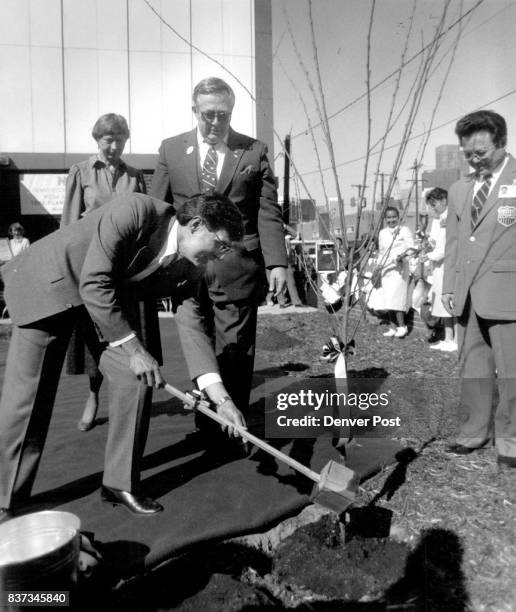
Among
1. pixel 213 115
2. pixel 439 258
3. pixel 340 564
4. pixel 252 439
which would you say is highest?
pixel 213 115

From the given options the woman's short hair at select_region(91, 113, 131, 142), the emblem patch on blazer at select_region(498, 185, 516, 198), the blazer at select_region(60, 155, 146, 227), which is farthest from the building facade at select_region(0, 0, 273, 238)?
the emblem patch on blazer at select_region(498, 185, 516, 198)

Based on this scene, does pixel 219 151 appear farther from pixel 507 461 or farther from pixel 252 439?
pixel 507 461

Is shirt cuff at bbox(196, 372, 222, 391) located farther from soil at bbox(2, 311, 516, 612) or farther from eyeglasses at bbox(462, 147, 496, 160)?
eyeglasses at bbox(462, 147, 496, 160)

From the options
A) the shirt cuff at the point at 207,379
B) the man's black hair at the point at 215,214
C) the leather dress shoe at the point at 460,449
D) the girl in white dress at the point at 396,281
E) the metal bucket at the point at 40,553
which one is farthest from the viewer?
the girl in white dress at the point at 396,281

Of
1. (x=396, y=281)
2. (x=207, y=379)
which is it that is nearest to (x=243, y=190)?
(x=207, y=379)

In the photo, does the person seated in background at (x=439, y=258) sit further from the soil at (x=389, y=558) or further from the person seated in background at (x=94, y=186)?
the person seated in background at (x=94, y=186)

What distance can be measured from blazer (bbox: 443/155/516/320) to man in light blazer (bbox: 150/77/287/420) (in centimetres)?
98

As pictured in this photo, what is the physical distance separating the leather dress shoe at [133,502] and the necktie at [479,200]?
215cm

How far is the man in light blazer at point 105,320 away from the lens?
2.44 meters


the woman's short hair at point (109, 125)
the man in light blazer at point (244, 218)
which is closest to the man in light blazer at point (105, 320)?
the man in light blazer at point (244, 218)

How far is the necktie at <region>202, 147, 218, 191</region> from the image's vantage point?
3.36 metres

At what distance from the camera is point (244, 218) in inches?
136

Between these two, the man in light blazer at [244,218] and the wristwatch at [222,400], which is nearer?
the wristwatch at [222,400]

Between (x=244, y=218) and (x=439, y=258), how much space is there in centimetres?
350
